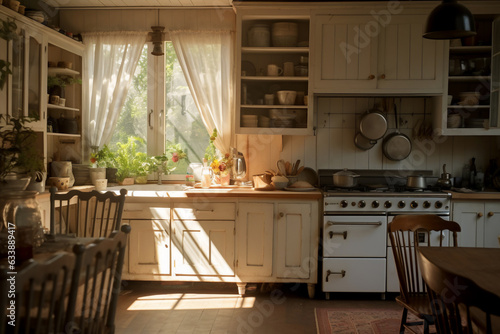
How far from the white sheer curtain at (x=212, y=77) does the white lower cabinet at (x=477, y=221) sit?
2108mm

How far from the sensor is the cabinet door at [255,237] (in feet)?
13.8

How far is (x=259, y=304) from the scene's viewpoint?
4.05 metres

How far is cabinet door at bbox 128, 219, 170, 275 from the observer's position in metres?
4.26

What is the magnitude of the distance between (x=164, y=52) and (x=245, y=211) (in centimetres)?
178

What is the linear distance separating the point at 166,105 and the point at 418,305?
3126mm

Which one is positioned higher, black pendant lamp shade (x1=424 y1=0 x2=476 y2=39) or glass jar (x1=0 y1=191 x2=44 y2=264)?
black pendant lamp shade (x1=424 y1=0 x2=476 y2=39)

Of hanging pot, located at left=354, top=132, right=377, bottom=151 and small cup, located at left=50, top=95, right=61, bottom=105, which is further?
hanging pot, located at left=354, top=132, right=377, bottom=151

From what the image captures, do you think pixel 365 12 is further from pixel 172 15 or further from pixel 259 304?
pixel 259 304

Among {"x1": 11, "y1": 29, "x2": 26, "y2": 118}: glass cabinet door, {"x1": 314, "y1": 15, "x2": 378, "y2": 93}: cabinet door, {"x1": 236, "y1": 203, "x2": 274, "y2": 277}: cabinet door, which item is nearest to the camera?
{"x1": 11, "y1": 29, "x2": 26, "y2": 118}: glass cabinet door

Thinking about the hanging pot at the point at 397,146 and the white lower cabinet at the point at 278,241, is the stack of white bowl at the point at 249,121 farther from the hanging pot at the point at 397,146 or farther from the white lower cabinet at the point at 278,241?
the hanging pot at the point at 397,146

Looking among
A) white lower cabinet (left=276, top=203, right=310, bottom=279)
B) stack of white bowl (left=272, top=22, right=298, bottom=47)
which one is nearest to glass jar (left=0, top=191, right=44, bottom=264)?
white lower cabinet (left=276, top=203, right=310, bottom=279)

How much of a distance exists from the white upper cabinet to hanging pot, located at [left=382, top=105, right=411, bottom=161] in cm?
42

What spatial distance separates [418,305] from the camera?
8.63 ft

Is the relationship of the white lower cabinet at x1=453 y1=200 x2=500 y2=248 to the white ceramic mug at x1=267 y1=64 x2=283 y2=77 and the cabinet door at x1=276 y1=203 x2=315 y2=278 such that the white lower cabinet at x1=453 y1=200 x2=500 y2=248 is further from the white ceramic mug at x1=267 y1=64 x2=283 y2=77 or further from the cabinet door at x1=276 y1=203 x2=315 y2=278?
the white ceramic mug at x1=267 y1=64 x2=283 y2=77
